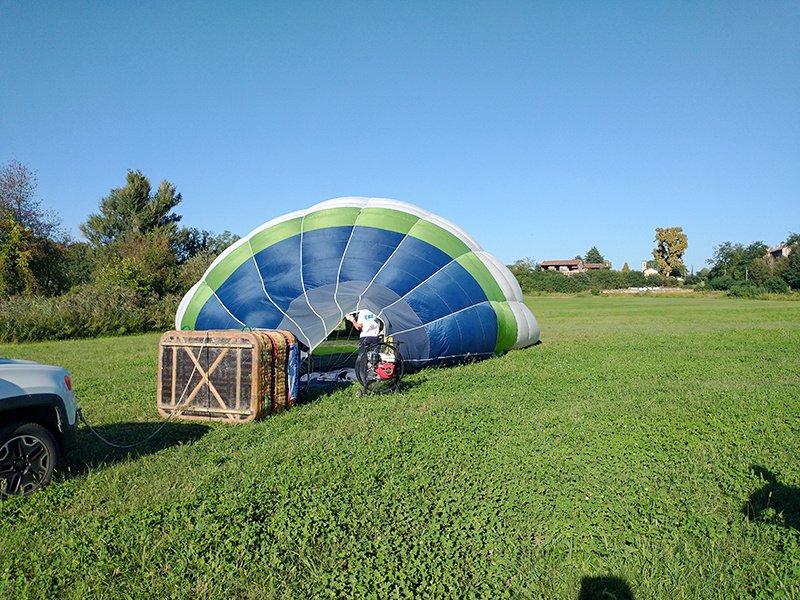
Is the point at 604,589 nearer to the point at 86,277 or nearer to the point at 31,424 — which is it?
the point at 31,424

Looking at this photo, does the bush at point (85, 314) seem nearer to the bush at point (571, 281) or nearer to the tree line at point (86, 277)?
the tree line at point (86, 277)

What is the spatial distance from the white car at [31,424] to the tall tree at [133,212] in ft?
A: 166

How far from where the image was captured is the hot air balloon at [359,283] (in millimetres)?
10680

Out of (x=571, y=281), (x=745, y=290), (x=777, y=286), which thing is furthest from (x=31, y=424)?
(x=571, y=281)

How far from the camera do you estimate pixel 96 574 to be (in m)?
3.64

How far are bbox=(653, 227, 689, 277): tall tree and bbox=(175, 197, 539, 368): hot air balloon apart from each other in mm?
99093

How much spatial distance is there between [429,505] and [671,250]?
10870cm

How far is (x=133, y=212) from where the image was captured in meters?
53.8

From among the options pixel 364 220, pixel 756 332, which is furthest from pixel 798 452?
pixel 756 332

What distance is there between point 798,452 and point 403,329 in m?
5.90

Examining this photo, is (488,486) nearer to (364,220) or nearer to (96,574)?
(96,574)

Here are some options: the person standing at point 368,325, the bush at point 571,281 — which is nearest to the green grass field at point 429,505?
the person standing at point 368,325

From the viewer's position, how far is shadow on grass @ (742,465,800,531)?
446 centimetres

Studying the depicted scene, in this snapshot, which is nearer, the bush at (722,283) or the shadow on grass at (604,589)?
the shadow on grass at (604,589)
